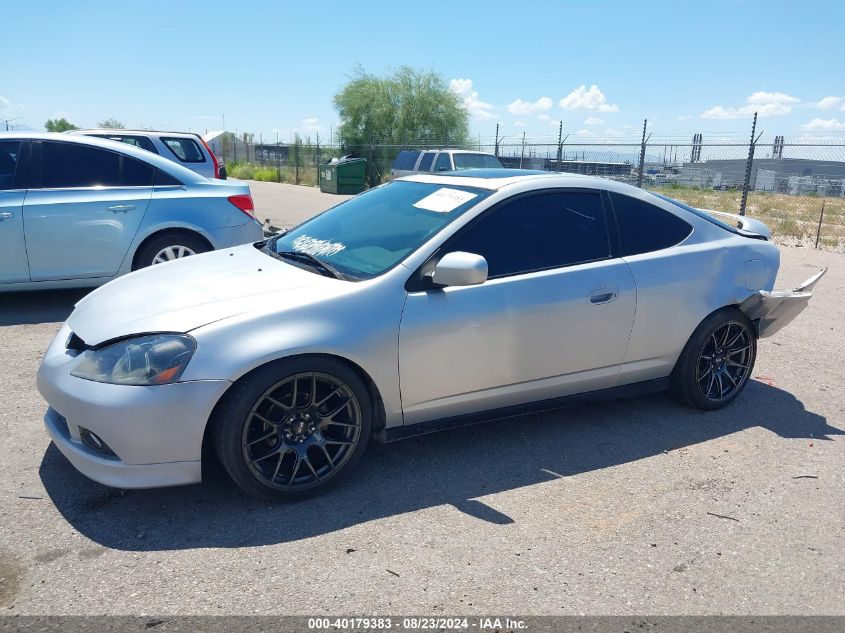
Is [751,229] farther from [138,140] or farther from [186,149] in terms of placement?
[138,140]

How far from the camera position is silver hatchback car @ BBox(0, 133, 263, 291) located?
246 inches

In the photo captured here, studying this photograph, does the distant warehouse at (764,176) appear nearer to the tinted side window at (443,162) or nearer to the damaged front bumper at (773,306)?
the tinted side window at (443,162)

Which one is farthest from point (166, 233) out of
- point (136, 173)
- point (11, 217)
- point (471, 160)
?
point (471, 160)

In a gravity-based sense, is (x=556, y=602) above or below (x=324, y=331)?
below

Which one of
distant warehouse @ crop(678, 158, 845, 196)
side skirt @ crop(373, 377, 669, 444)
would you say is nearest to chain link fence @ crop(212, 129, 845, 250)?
distant warehouse @ crop(678, 158, 845, 196)

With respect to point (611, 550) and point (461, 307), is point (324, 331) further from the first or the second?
point (611, 550)

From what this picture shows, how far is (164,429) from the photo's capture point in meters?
3.02

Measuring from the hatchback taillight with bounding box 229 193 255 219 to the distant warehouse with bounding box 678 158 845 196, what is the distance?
12.7 meters

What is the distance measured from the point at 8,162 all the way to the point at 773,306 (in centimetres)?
659

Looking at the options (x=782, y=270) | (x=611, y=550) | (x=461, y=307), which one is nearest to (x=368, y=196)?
(x=461, y=307)

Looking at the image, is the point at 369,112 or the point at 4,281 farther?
the point at 369,112

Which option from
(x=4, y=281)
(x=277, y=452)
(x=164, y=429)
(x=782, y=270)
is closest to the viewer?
(x=164, y=429)

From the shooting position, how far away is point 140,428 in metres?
2.99

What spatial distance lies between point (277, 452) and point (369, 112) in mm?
33832
